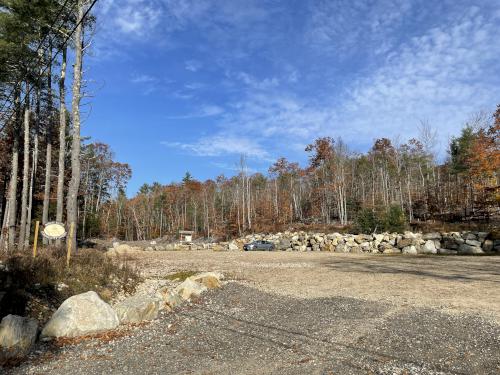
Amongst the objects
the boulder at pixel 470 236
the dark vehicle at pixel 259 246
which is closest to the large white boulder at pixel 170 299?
the boulder at pixel 470 236

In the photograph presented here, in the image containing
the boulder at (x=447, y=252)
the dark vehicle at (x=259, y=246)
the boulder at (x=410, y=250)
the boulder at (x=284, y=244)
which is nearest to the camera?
the boulder at (x=447, y=252)

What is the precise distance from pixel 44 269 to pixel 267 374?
6.96m

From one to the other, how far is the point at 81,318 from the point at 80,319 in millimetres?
25

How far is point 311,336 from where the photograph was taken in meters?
6.60

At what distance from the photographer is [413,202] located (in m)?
48.5

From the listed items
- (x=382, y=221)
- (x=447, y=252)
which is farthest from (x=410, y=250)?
(x=382, y=221)

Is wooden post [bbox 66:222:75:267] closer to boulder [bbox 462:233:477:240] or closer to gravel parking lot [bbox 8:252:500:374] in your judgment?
gravel parking lot [bbox 8:252:500:374]

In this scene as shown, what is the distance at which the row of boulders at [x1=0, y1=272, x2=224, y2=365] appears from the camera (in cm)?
594

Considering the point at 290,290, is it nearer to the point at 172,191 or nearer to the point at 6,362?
the point at 6,362

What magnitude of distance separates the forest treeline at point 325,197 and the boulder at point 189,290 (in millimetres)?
24701

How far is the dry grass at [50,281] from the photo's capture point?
24.9 feet

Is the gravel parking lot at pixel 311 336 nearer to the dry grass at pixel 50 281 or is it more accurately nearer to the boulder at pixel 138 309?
the boulder at pixel 138 309

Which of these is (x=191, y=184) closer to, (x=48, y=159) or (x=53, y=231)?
(x=48, y=159)

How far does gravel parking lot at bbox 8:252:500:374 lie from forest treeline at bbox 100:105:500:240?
2370 centimetres
